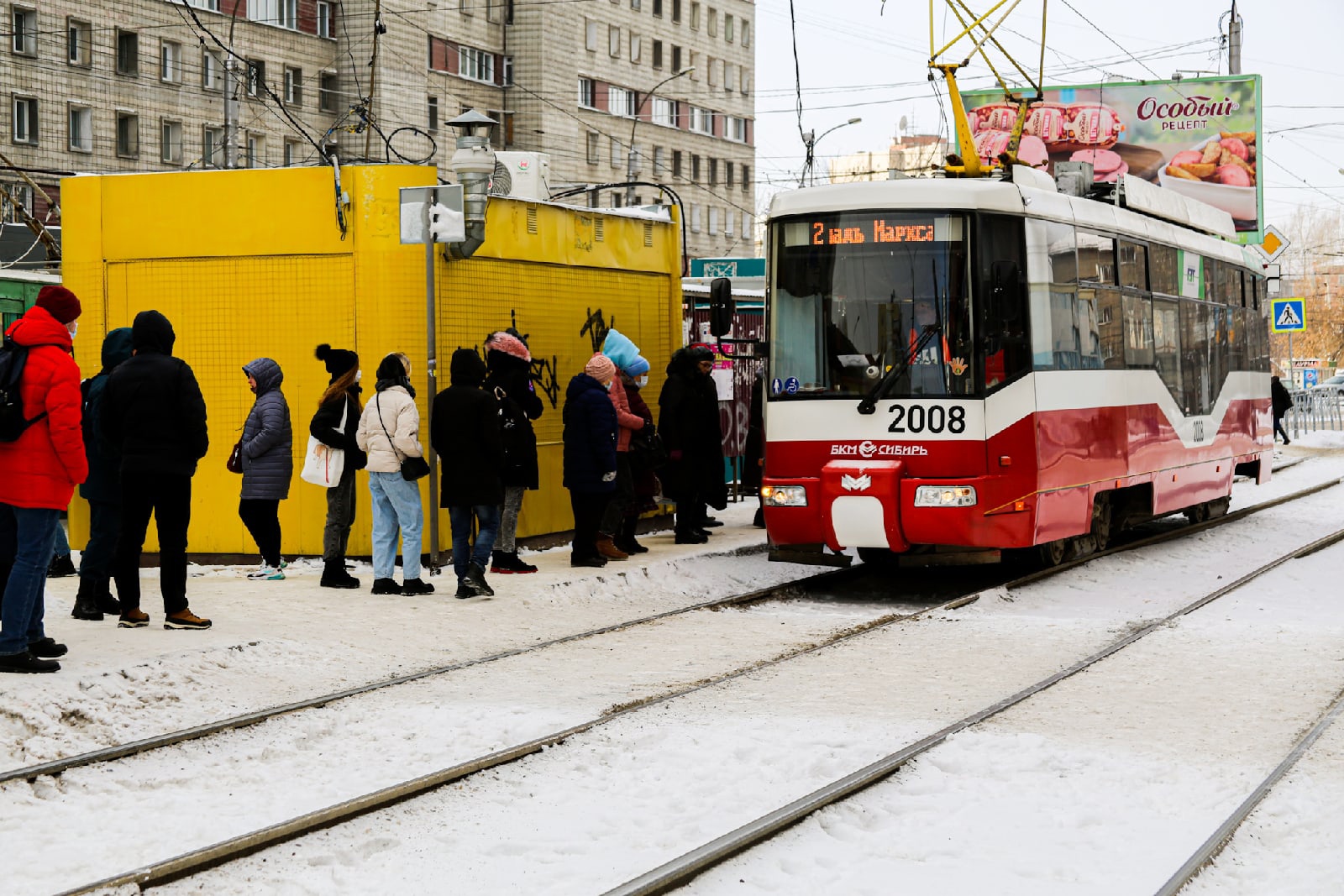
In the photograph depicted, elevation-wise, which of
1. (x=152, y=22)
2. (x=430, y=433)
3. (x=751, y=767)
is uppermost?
(x=152, y=22)

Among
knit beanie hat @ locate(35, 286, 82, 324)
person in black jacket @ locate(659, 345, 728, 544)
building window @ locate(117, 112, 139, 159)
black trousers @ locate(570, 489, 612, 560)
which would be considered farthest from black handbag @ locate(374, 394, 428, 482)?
building window @ locate(117, 112, 139, 159)

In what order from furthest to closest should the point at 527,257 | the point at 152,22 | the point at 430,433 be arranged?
the point at 152,22 → the point at 527,257 → the point at 430,433

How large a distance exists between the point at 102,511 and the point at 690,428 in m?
6.42

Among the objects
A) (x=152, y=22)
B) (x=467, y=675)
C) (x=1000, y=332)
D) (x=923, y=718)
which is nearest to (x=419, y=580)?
(x=467, y=675)

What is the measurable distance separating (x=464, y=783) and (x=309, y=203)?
8.92m

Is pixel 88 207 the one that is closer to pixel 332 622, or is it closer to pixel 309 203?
pixel 309 203

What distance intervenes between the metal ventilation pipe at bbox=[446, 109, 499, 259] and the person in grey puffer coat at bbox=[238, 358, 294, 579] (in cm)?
201

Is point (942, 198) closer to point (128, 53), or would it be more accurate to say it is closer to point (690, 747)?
point (690, 747)

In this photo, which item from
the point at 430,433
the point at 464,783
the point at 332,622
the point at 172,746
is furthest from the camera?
the point at 430,433

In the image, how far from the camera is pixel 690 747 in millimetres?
7887

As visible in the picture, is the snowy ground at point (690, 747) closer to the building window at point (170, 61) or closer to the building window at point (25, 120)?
the building window at point (25, 120)

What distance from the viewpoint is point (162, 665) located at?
9.53 m

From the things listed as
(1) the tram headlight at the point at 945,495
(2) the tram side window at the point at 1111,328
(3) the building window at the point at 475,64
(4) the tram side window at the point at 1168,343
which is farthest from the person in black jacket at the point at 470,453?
(3) the building window at the point at 475,64

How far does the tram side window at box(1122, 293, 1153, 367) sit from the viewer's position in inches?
613
